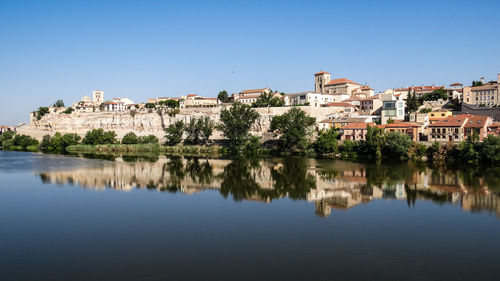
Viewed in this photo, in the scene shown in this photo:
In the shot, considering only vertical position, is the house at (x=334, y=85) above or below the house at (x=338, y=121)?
above

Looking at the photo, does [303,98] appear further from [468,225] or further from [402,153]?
[468,225]

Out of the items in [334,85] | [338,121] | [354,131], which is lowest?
[354,131]

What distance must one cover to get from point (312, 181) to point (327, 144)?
32.5 feet

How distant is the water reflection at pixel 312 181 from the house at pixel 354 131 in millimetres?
5137

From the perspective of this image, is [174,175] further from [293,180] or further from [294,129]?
[294,129]

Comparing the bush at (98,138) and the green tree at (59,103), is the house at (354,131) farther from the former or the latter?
the green tree at (59,103)

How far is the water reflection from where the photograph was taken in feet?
40.7

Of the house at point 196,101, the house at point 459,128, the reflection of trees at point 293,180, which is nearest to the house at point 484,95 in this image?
the house at point 459,128

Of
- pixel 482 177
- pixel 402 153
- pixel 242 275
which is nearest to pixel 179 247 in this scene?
pixel 242 275

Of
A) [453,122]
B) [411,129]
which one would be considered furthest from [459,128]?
[411,129]

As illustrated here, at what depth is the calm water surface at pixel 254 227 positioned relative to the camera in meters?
6.82

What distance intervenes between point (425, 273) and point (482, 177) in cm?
1118

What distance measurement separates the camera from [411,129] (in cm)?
2453

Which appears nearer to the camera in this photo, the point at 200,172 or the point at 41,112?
the point at 200,172
